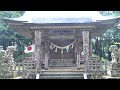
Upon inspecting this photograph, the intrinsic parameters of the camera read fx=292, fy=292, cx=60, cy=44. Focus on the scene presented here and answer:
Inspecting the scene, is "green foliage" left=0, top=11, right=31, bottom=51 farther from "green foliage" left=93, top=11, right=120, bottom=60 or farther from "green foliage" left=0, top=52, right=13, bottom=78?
"green foliage" left=0, top=52, right=13, bottom=78

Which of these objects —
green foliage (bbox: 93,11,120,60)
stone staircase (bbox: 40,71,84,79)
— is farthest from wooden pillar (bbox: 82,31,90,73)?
green foliage (bbox: 93,11,120,60)

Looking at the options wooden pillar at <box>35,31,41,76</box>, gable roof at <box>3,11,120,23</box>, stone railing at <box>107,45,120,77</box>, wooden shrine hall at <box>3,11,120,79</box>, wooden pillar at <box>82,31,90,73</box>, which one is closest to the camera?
stone railing at <box>107,45,120,77</box>

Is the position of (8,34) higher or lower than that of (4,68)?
higher

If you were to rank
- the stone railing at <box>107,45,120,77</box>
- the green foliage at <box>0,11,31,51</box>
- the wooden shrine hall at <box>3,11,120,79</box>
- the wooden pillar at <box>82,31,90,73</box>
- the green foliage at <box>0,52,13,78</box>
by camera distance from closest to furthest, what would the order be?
1. the green foliage at <box>0,52,13,78</box>
2. the stone railing at <box>107,45,120,77</box>
3. the wooden pillar at <box>82,31,90,73</box>
4. the wooden shrine hall at <box>3,11,120,79</box>
5. the green foliage at <box>0,11,31,51</box>

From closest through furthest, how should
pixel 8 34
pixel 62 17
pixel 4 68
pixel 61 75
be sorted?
pixel 4 68, pixel 61 75, pixel 62 17, pixel 8 34

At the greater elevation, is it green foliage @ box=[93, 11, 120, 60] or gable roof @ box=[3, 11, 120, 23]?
gable roof @ box=[3, 11, 120, 23]

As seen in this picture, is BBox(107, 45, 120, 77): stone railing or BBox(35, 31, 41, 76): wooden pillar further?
BBox(35, 31, 41, 76): wooden pillar

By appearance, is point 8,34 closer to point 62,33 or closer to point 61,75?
point 62,33

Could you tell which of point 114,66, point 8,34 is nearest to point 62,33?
point 114,66

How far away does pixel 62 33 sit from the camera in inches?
587

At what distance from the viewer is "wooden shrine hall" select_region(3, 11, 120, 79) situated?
13.8 meters
